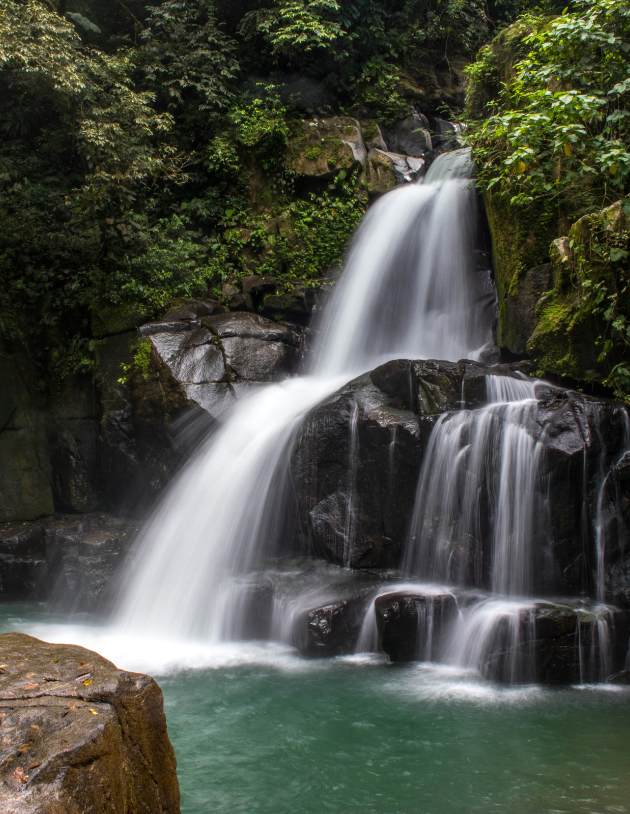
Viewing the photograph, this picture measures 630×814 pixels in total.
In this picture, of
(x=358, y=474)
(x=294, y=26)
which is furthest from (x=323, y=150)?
(x=358, y=474)

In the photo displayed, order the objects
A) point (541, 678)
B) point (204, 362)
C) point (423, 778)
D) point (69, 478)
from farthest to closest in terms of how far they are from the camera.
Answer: point (69, 478) → point (204, 362) → point (541, 678) → point (423, 778)

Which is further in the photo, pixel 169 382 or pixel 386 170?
pixel 386 170

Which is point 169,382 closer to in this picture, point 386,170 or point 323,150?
point 323,150

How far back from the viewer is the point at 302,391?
8.87 metres

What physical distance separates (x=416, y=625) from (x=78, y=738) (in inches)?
161

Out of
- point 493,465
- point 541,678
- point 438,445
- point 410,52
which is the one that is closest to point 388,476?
point 438,445

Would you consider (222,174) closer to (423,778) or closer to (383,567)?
(383,567)

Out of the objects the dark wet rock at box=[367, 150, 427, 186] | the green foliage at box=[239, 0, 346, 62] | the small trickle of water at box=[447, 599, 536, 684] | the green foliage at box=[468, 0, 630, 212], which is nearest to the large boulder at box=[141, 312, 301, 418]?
the green foliage at box=[468, 0, 630, 212]

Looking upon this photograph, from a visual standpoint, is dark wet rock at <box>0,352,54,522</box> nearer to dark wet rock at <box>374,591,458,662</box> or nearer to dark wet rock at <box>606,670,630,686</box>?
dark wet rock at <box>374,591,458,662</box>

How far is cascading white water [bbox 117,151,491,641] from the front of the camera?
7055 millimetres

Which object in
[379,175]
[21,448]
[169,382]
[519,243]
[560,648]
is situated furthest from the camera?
[379,175]

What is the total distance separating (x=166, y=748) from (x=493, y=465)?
444cm

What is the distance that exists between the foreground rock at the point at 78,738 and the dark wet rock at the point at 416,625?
327cm

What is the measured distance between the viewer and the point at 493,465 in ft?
20.3
